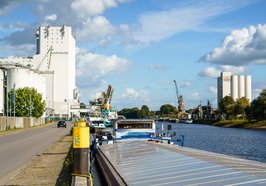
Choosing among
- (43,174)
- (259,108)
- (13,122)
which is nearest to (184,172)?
(43,174)

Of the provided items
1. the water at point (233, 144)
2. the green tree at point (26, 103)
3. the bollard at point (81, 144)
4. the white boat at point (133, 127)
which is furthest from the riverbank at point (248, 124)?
the bollard at point (81, 144)

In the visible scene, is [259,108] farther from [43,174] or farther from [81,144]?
[81,144]

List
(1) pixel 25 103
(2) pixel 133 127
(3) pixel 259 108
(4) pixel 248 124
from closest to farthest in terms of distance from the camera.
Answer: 1. (2) pixel 133 127
2. (1) pixel 25 103
3. (3) pixel 259 108
4. (4) pixel 248 124

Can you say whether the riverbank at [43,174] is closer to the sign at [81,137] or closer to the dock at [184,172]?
the sign at [81,137]

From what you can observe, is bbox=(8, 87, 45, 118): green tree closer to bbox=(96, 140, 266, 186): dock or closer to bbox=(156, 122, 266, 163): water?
bbox=(156, 122, 266, 163): water

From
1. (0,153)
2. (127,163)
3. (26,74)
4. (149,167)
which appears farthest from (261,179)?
(26,74)

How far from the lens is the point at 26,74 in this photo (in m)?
193

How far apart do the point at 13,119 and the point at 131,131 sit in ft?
197

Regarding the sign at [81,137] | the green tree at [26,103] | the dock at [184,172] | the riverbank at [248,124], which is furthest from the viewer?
the riverbank at [248,124]

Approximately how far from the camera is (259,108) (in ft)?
527

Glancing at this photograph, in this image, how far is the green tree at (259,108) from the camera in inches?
6288

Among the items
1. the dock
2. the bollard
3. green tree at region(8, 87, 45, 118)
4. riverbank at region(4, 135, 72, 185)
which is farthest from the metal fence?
the dock

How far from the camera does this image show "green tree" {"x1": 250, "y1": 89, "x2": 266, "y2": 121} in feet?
524

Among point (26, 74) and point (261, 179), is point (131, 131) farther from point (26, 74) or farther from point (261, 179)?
point (26, 74)
